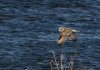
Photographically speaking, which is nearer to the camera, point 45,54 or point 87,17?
point 45,54

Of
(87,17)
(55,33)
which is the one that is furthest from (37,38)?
(87,17)

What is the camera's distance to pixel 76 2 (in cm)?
2208

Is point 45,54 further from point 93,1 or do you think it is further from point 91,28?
point 93,1

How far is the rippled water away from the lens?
1557 cm

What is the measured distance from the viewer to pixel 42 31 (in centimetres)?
1800

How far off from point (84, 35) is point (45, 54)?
6.78ft

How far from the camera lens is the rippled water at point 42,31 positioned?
15.6m

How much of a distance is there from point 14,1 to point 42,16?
2372 mm

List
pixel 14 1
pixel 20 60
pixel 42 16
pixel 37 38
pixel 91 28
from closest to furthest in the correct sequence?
pixel 20 60
pixel 37 38
pixel 91 28
pixel 42 16
pixel 14 1

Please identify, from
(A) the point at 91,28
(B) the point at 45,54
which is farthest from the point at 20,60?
(A) the point at 91,28

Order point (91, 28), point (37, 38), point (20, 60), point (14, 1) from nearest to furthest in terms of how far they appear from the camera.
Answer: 1. point (20, 60)
2. point (37, 38)
3. point (91, 28)
4. point (14, 1)

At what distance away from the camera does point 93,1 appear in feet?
72.8

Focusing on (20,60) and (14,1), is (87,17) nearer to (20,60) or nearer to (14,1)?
(14,1)

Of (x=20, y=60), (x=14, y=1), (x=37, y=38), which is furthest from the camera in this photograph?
(x=14, y=1)
